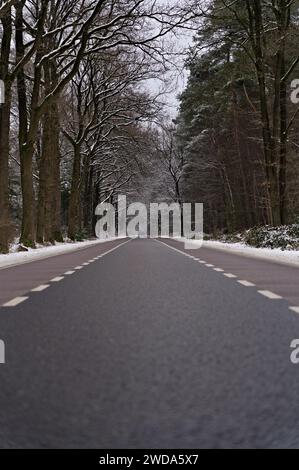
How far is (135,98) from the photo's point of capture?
42.0m

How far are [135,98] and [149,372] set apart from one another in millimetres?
38283

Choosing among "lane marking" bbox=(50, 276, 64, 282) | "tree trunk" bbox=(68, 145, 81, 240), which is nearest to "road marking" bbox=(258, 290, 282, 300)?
"lane marking" bbox=(50, 276, 64, 282)

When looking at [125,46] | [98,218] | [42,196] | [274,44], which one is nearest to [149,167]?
[42,196]

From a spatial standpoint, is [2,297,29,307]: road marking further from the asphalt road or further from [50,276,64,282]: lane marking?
[50,276,64,282]: lane marking

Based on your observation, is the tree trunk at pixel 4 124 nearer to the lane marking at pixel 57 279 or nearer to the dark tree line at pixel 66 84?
the dark tree line at pixel 66 84

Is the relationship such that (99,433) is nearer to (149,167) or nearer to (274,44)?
(274,44)

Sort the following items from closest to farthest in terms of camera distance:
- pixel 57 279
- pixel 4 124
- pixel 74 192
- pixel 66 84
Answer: pixel 57 279 → pixel 4 124 → pixel 66 84 → pixel 74 192

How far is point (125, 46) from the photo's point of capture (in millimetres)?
32156

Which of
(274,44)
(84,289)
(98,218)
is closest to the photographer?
(84,289)

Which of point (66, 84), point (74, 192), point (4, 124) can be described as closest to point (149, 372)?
point (4, 124)

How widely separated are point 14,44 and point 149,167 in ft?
69.9

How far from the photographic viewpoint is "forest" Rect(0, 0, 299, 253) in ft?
93.0

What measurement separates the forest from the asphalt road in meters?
17.3

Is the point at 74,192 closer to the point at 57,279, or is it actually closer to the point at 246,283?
the point at 57,279
